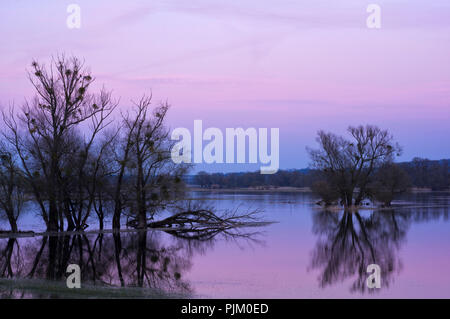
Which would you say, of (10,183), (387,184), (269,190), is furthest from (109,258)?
(269,190)

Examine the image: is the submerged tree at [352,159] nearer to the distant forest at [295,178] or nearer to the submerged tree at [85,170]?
the submerged tree at [85,170]

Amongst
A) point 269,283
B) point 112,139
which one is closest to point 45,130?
point 112,139

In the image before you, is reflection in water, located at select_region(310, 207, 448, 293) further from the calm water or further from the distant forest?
the distant forest

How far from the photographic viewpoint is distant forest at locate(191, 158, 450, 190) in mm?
122875

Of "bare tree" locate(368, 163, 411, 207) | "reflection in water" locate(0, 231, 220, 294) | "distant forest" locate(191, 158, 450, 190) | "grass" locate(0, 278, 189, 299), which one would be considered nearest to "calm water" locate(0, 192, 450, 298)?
"reflection in water" locate(0, 231, 220, 294)

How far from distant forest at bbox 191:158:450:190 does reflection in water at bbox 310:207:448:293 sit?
259 ft

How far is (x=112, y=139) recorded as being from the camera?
30.5 metres

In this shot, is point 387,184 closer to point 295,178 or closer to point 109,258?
point 109,258

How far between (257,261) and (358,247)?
5.74 metres

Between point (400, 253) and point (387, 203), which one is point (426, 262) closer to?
point (400, 253)

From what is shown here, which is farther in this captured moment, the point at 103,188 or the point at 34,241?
the point at 103,188

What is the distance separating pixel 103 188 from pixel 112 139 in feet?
8.34

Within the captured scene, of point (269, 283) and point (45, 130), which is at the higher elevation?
point (45, 130)

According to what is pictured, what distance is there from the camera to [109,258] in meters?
20.7
